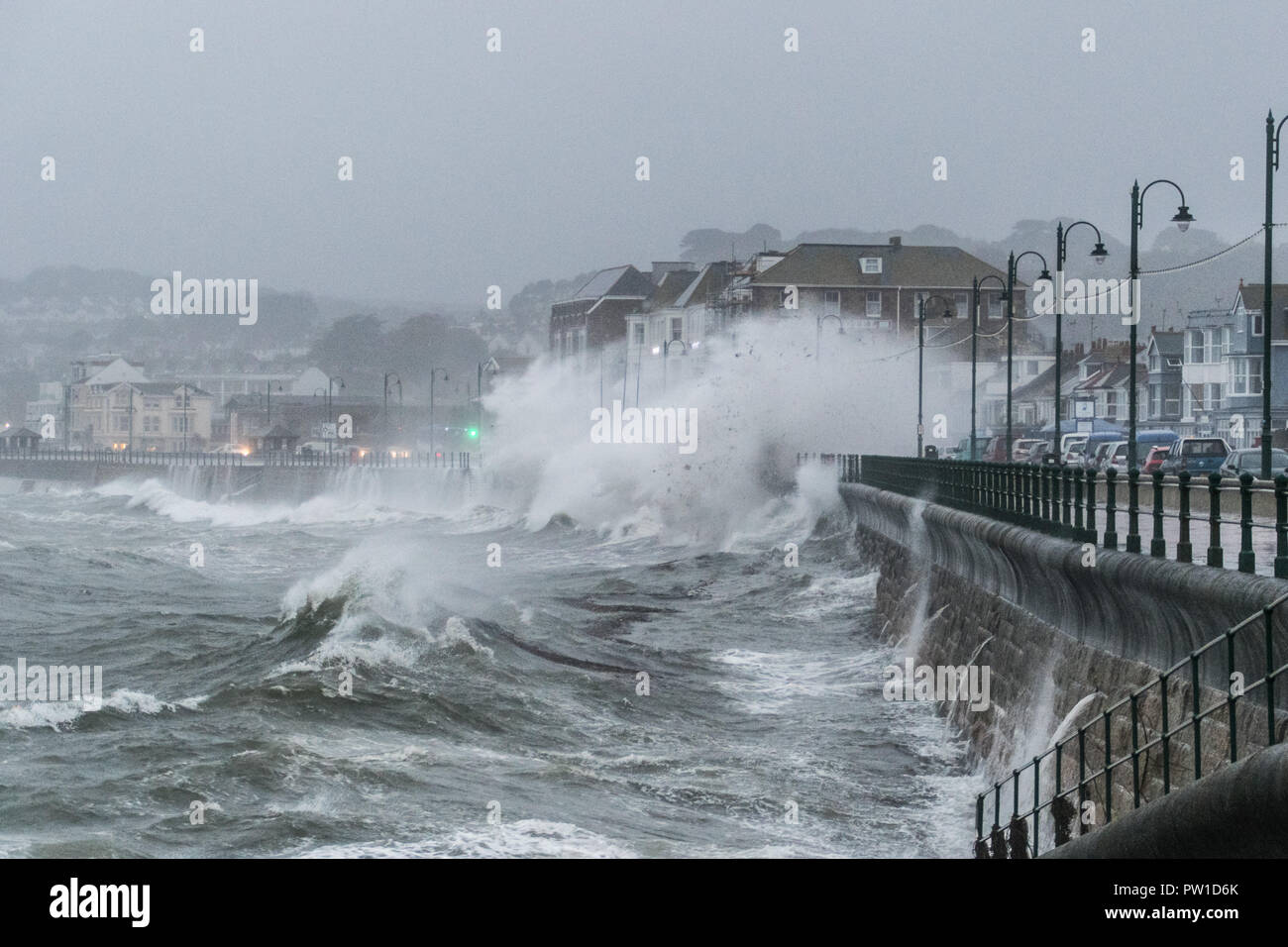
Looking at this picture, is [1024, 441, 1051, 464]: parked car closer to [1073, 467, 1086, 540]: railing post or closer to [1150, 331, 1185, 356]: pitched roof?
[1150, 331, 1185, 356]: pitched roof

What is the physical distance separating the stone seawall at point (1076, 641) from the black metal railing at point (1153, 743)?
21mm

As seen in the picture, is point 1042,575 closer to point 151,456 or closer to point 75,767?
point 75,767

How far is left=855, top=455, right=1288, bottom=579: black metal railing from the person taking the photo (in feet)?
34.3

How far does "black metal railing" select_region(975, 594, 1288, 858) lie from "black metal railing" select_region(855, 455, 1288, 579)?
2.51ft

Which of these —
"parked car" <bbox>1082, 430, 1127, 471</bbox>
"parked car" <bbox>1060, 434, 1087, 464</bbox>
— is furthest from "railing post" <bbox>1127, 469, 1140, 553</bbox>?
"parked car" <bbox>1060, 434, 1087, 464</bbox>

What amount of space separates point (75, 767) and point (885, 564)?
17.9 m

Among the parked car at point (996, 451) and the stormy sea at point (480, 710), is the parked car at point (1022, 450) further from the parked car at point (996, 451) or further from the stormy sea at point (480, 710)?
the stormy sea at point (480, 710)

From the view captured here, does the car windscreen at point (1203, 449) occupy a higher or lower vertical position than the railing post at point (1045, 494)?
higher

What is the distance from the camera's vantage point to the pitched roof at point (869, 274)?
82312 mm

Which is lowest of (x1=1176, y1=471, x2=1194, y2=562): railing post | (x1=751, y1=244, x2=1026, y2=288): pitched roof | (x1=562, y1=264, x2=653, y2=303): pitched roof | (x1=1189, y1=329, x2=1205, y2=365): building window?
(x1=1176, y1=471, x2=1194, y2=562): railing post

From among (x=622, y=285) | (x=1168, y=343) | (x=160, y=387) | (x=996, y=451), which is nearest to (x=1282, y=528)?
(x=996, y=451)

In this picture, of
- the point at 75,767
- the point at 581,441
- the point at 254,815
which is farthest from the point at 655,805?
the point at 581,441

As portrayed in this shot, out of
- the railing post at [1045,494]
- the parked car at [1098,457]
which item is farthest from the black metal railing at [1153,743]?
the parked car at [1098,457]

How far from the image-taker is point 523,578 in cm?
4044
